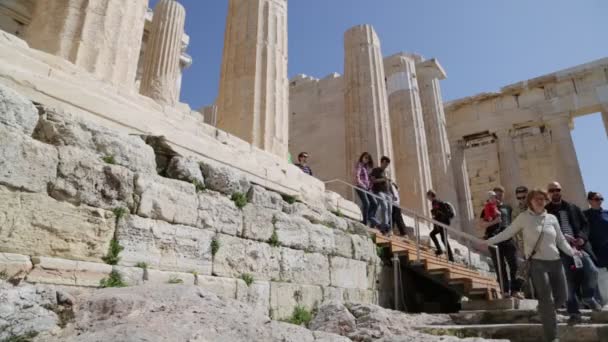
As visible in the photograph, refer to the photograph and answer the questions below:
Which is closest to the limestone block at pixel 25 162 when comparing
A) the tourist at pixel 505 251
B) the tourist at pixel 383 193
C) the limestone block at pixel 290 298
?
the limestone block at pixel 290 298

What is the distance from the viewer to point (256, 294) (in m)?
5.07

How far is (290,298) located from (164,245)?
6.63 ft

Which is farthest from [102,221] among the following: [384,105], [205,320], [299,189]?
[384,105]

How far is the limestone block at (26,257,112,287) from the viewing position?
10.6ft

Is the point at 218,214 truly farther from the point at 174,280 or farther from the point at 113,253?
the point at 113,253

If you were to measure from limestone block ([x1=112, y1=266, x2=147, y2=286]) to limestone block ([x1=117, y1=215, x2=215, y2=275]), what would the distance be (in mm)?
78

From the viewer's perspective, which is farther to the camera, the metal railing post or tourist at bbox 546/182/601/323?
the metal railing post

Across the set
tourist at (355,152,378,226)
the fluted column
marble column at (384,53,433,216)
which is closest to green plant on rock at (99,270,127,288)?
tourist at (355,152,378,226)

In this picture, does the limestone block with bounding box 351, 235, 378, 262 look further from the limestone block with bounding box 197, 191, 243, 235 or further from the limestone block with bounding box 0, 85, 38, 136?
the limestone block with bounding box 0, 85, 38, 136

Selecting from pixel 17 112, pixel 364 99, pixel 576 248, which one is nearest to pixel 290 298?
pixel 17 112

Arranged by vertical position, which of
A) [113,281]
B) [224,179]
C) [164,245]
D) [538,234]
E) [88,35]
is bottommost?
[113,281]

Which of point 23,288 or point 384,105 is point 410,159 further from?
point 23,288

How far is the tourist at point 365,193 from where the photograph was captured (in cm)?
835

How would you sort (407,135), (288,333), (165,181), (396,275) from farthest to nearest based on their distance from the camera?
1. (407,135)
2. (396,275)
3. (165,181)
4. (288,333)
